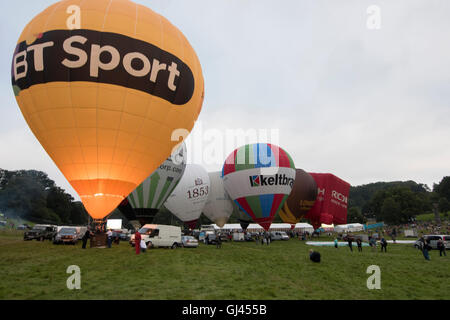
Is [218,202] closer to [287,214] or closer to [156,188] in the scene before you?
[287,214]

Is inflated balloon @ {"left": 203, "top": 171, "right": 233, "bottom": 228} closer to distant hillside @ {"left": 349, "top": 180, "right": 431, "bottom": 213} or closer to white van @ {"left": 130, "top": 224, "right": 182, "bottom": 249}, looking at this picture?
white van @ {"left": 130, "top": 224, "right": 182, "bottom": 249}

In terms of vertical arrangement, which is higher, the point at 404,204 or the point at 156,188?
the point at 156,188

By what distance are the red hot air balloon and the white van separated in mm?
28662

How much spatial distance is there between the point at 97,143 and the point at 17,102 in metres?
4.75

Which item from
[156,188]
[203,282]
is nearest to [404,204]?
[156,188]

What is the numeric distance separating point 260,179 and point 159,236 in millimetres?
12947

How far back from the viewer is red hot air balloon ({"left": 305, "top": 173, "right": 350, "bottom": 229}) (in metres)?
46.6

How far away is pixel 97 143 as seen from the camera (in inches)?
489

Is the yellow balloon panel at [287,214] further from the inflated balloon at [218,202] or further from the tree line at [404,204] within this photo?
the tree line at [404,204]

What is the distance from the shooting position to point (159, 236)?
21.6 metres

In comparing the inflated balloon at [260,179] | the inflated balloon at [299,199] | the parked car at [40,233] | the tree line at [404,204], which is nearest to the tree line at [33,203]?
the parked car at [40,233]

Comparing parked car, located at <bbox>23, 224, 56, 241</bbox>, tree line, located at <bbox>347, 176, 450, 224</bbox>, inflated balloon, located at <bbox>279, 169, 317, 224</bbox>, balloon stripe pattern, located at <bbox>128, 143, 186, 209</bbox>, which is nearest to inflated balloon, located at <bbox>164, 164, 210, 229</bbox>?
balloon stripe pattern, located at <bbox>128, 143, 186, 209</bbox>
